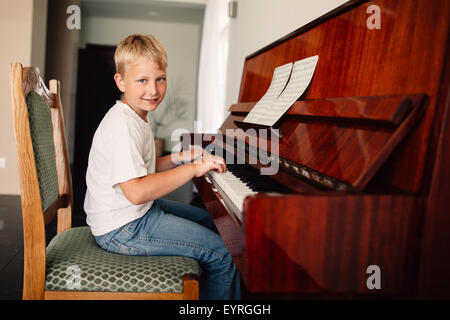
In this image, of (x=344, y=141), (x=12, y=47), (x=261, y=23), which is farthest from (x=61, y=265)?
(x=12, y=47)

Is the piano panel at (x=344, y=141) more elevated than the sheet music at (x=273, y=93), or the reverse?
the sheet music at (x=273, y=93)

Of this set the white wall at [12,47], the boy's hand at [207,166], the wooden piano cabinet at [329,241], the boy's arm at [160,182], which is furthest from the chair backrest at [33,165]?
the white wall at [12,47]

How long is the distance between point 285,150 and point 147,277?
2.01 feet

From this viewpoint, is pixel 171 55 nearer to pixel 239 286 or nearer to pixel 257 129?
pixel 257 129

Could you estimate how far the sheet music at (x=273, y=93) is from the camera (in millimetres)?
1676

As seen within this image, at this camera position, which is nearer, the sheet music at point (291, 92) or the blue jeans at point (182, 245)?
the blue jeans at point (182, 245)

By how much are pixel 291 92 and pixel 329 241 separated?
0.86 meters

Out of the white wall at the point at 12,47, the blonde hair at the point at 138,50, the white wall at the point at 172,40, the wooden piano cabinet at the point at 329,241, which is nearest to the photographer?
the wooden piano cabinet at the point at 329,241

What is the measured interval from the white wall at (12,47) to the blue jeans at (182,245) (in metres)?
3.76

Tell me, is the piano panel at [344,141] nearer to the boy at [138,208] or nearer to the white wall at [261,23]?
the boy at [138,208]

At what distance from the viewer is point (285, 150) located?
132 centimetres

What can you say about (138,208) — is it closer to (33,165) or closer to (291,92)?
(33,165)

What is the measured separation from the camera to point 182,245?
1.29 meters

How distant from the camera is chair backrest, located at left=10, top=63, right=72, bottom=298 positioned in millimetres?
1121
